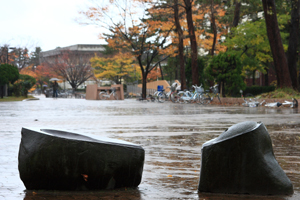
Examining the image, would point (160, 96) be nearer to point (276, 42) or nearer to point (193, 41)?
point (193, 41)

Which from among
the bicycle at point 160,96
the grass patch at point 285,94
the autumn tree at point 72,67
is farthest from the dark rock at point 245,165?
the autumn tree at point 72,67

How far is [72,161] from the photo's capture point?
4.31 metres

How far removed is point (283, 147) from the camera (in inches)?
302

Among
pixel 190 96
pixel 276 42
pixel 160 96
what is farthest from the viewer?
pixel 160 96

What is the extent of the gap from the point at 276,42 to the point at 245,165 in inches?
883

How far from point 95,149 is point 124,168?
407mm

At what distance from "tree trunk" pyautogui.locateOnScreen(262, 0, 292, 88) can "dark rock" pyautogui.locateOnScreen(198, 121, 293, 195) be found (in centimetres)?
2207

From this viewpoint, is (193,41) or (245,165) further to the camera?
(193,41)

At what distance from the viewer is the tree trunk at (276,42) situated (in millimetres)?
24969

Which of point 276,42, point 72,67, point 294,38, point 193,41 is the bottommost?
point 276,42

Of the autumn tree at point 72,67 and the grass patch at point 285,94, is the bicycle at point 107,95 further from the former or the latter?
the autumn tree at point 72,67

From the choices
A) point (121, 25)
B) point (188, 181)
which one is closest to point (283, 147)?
point (188, 181)

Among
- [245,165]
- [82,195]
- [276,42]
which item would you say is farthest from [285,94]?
[82,195]

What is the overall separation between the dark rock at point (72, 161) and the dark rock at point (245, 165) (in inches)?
35.6
